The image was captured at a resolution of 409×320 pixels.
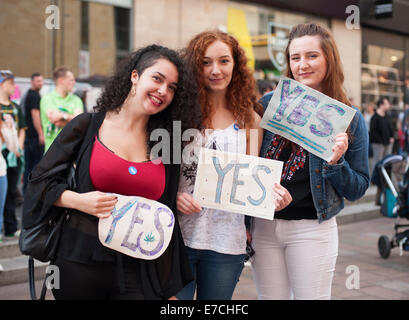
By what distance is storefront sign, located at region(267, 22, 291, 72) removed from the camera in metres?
12.6

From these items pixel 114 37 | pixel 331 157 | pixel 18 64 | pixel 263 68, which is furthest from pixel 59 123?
pixel 263 68

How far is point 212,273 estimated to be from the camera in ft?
7.55

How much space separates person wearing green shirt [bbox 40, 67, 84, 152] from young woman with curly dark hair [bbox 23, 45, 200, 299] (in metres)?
3.56

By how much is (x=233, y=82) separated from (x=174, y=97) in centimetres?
47

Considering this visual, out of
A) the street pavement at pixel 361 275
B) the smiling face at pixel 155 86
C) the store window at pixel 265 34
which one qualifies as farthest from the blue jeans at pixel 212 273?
the store window at pixel 265 34

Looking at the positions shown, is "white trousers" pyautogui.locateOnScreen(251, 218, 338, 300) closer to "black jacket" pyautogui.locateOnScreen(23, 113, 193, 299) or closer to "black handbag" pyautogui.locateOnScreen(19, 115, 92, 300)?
"black jacket" pyautogui.locateOnScreen(23, 113, 193, 299)

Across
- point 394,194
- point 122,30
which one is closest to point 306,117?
point 394,194

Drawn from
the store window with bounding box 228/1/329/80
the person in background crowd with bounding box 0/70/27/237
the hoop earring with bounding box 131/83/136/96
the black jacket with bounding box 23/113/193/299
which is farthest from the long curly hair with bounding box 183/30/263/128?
the store window with bounding box 228/1/329/80

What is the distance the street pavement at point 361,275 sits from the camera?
4.45 metres

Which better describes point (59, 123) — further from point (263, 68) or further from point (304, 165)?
point (263, 68)

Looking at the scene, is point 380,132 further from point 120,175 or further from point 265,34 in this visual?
point 120,175

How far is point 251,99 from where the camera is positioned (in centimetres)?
254

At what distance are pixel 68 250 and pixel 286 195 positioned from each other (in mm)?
992
